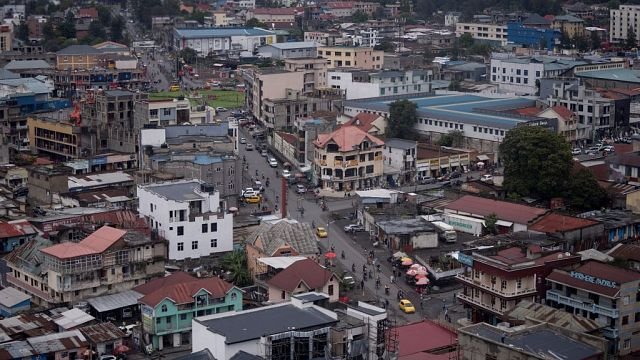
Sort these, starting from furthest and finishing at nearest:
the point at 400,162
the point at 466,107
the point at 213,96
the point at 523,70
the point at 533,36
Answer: the point at 533,36 → the point at 213,96 → the point at 523,70 → the point at 466,107 → the point at 400,162

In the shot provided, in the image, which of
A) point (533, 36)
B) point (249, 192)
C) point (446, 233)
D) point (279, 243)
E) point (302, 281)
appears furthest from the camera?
point (533, 36)

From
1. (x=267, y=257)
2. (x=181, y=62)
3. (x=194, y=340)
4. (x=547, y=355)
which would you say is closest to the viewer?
(x=547, y=355)

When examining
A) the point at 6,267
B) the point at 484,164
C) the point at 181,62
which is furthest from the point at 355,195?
the point at 181,62

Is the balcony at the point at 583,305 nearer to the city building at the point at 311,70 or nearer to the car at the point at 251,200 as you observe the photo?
the car at the point at 251,200

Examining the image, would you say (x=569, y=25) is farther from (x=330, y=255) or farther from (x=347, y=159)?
(x=330, y=255)

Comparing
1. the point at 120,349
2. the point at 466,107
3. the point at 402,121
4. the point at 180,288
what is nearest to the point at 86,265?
the point at 180,288

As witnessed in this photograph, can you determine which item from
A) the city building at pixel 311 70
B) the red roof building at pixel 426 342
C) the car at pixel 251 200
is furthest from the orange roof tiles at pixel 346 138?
the city building at pixel 311 70

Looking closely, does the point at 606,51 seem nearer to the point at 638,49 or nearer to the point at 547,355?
the point at 638,49
